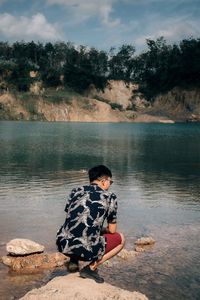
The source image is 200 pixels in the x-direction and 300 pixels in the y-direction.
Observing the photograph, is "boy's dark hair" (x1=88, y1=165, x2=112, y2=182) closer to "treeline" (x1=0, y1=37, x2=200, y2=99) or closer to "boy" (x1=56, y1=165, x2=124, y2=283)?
"boy" (x1=56, y1=165, x2=124, y2=283)

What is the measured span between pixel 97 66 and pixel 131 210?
438 feet

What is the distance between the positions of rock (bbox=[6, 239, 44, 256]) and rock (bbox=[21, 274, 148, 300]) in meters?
2.67

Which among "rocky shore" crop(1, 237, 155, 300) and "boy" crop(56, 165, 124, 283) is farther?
"boy" crop(56, 165, 124, 283)

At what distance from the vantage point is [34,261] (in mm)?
9266

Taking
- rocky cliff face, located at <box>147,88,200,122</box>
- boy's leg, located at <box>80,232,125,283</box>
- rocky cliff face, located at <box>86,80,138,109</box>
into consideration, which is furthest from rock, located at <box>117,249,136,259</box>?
rocky cliff face, located at <box>86,80,138,109</box>

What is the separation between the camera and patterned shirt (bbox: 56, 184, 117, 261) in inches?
270

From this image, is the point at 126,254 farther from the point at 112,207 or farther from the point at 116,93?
the point at 116,93

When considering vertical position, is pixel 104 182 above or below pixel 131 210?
above

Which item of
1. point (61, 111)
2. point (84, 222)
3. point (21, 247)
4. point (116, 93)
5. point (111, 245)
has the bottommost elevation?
point (21, 247)

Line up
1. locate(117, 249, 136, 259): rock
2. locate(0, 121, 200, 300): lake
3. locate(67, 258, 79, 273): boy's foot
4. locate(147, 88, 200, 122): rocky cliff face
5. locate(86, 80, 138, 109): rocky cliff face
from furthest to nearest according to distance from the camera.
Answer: locate(86, 80, 138, 109): rocky cliff face
locate(147, 88, 200, 122): rocky cliff face
locate(117, 249, 136, 259): rock
locate(0, 121, 200, 300): lake
locate(67, 258, 79, 273): boy's foot

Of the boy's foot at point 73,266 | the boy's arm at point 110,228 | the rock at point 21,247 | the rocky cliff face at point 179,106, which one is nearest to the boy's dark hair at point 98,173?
the boy's arm at point 110,228

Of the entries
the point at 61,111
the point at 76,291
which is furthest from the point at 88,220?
the point at 61,111

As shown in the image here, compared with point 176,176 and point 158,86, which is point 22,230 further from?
point 158,86

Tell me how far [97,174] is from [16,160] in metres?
23.7
